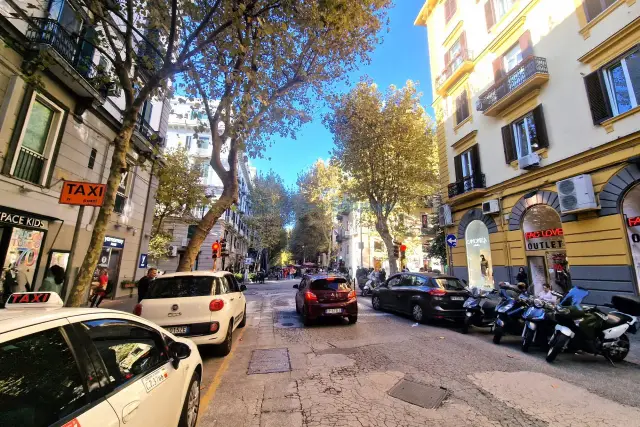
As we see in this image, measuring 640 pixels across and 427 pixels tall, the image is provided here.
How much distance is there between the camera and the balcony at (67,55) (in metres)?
7.90

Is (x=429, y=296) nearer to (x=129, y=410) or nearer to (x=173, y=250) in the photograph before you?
(x=129, y=410)

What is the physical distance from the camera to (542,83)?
38.1ft

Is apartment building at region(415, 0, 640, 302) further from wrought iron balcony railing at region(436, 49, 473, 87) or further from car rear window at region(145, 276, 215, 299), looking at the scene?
car rear window at region(145, 276, 215, 299)

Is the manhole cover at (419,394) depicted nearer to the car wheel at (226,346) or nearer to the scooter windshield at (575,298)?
the car wheel at (226,346)

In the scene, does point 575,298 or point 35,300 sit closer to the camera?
point 35,300

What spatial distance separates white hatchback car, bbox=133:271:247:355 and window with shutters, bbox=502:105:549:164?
12359 millimetres

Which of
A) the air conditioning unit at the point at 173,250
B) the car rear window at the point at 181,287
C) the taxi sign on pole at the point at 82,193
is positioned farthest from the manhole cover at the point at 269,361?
the air conditioning unit at the point at 173,250

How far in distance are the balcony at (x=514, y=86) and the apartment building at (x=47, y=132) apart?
12995mm

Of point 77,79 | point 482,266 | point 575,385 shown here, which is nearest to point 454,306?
point 575,385

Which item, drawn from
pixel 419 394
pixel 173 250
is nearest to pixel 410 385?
pixel 419 394

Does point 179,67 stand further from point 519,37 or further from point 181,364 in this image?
point 519,37

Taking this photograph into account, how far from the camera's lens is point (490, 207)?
1384 cm

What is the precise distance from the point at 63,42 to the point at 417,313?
12.8 m

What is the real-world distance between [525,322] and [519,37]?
12149mm
